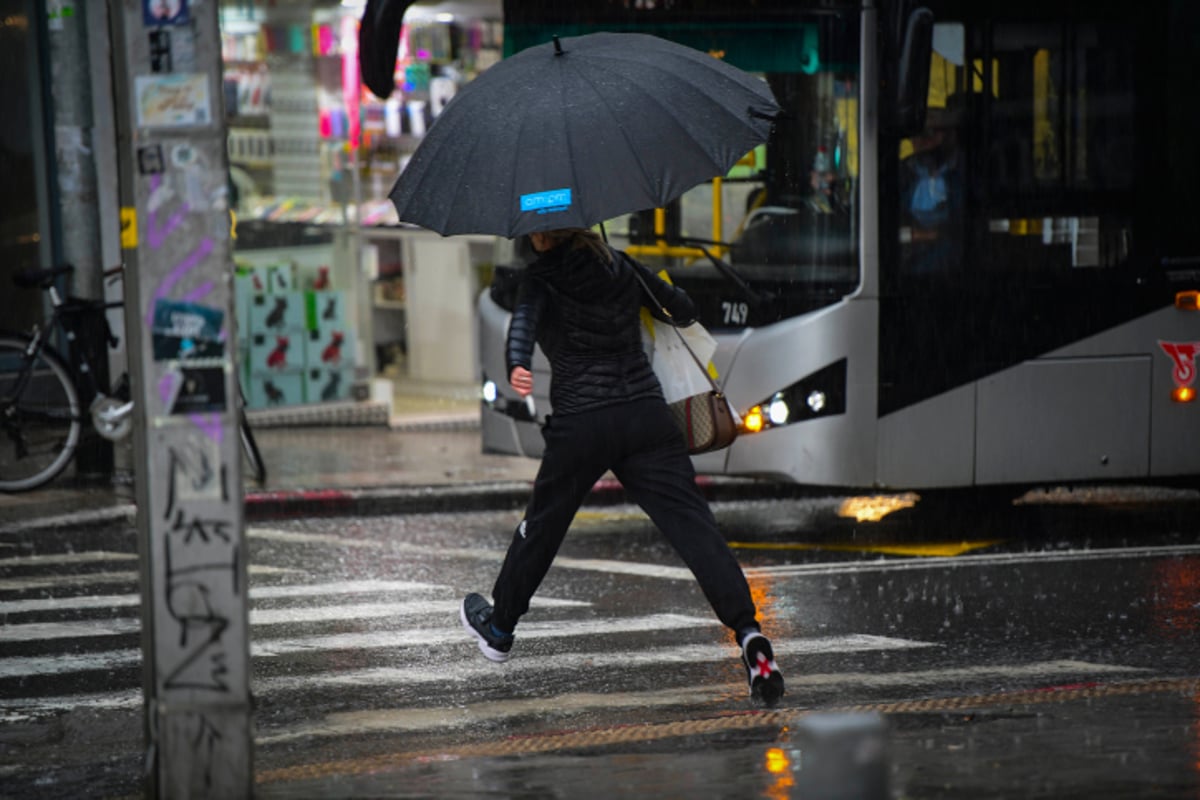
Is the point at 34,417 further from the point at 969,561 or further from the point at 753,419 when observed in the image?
the point at 969,561

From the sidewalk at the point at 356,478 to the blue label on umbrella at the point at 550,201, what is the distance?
571cm

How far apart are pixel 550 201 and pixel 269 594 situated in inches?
140

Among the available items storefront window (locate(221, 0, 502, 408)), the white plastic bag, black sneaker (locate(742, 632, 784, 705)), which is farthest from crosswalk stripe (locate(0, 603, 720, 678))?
storefront window (locate(221, 0, 502, 408))

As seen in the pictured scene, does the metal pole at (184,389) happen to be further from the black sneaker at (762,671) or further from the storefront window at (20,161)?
the storefront window at (20,161)

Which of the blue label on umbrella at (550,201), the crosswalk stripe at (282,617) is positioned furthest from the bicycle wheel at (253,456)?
the blue label on umbrella at (550,201)

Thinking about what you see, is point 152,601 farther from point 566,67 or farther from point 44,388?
point 44,388

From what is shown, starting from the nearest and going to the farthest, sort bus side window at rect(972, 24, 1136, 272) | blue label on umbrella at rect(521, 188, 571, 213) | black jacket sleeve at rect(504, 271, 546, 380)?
blue label on umbrella at rect(521, 188, 571, 213), black jacket sleeve at rect(504, 271, 546, 380), bus side window at rect(972, 24, 1136, 272)

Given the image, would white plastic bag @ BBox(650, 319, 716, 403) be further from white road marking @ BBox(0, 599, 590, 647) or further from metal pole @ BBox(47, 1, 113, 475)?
metal pole @ BBox(47, 1, 113, 475)

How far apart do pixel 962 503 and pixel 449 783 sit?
23.0 ft

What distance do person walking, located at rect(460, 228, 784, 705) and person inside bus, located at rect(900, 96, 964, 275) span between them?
3677 mm

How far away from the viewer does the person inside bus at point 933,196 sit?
10344mm

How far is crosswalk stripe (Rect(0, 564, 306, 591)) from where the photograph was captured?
9.63 metres

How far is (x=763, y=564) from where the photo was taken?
A: 10.0m

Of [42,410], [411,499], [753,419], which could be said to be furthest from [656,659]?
[42,410]
